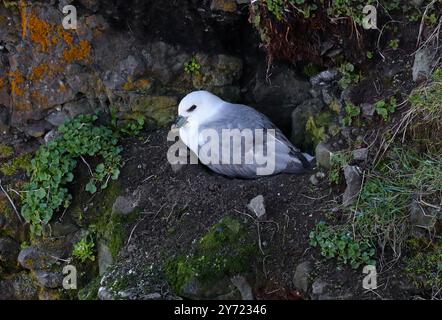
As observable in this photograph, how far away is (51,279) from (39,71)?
1409 mm

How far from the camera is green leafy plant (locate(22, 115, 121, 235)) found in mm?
4688

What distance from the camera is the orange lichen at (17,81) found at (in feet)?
16.2

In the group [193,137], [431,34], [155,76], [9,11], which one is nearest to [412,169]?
[431,34]

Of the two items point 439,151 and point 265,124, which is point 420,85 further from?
point 265,124

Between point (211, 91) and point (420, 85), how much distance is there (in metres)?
1.56

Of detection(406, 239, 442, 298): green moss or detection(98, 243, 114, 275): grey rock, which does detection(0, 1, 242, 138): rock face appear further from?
detection(406, 239, 442, 298): green moss

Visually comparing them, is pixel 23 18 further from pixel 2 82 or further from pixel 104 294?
pixel 104 294

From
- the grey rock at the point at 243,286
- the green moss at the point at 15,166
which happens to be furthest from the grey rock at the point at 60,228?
the grey rock at the point at 243,286

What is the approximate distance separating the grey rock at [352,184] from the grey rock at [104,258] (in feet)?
4.90

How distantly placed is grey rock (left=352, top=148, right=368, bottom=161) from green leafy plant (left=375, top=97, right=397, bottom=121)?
23 centimetres

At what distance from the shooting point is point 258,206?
4043mm

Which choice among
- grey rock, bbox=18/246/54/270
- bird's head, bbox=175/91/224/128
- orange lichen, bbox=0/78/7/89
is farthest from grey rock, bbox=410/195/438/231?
orange lichen, bbox=0/78/7/89

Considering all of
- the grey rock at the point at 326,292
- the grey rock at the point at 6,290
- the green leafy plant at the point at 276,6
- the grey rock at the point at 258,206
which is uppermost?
the green leafy plant at the point at 276,6

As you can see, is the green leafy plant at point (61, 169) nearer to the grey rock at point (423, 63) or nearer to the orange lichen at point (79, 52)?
the orange lichen at point (79, 52)
